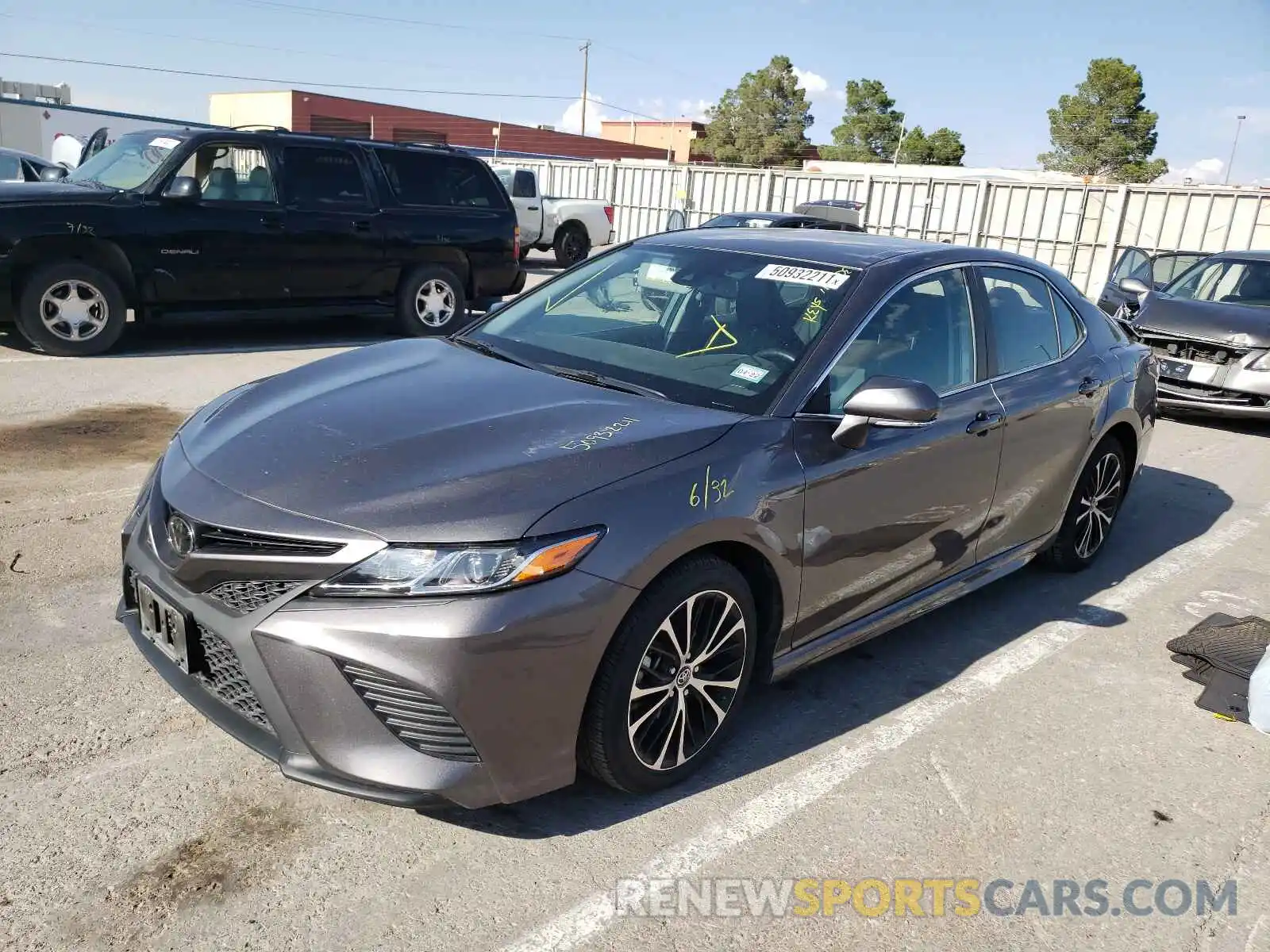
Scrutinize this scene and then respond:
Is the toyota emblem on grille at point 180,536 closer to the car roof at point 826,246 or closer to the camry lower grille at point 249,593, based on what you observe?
the camry lower grille at point 249,593

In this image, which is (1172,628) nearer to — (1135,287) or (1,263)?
(1135,287)

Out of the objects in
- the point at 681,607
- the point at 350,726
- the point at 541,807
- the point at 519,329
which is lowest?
the point at 541,807

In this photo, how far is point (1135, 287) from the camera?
9.70 meters

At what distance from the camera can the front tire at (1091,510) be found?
509cm

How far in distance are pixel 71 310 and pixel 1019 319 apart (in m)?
7.52

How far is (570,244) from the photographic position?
21.4 meters

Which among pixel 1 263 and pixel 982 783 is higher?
pixel 1 263

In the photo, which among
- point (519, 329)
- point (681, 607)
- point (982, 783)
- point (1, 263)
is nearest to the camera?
point (681, 607)

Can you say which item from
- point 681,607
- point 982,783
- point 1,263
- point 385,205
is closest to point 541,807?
point 681,607

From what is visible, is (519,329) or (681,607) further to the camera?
(519,329)

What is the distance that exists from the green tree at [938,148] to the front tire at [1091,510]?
2707 inches

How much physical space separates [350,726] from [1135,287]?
30.3 ft

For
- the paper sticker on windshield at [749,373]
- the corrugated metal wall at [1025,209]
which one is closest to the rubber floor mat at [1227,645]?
the paper sticker on windshield at [749,373]

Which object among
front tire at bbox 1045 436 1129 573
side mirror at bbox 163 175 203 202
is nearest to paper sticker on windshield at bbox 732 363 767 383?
front tire at bbox 1045 436 1129 573
